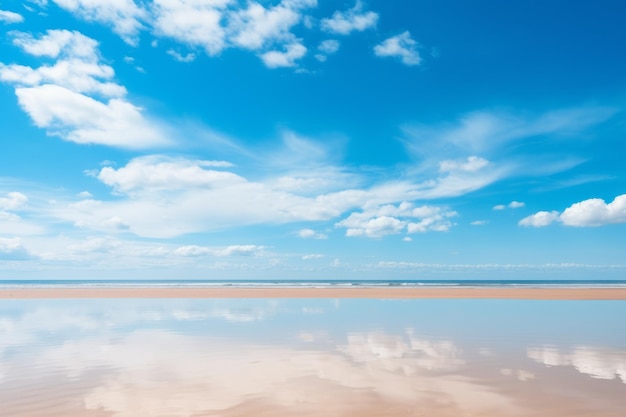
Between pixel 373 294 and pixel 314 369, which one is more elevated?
pixel 373 294

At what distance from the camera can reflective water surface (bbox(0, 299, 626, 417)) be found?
25.5ft

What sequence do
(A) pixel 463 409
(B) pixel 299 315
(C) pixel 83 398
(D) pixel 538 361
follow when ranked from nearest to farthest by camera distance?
(A) pixel 463 409 < (C) pixel 83 398 < (D) pixel 538 361 < (B) pixel 299 315

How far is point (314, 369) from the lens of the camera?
10539 millimetres

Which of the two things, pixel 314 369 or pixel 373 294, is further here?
pixel 373 294

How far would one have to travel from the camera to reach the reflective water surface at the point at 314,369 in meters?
7.76

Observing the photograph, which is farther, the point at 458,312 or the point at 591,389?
the point at 458,312

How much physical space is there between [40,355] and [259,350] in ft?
20.7

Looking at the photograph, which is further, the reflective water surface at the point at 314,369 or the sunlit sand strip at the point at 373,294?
the sunlit sand strip at the point at 373,294

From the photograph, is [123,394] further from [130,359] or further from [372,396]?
[372,396]

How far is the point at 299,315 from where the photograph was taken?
22.9m

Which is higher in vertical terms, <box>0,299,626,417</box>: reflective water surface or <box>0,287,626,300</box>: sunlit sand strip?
<box>0,287,626,300</box>: sunlit sand strip

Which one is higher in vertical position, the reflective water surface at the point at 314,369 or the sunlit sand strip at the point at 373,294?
the sunlit sand strip at the point at 373,294

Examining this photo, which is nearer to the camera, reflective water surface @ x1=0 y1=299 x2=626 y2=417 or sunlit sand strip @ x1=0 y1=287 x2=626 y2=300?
reflective water surface @ x1=0 y1=299 x2=626 y2=417

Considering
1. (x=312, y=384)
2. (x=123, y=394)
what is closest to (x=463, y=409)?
(x=312, y=384)
